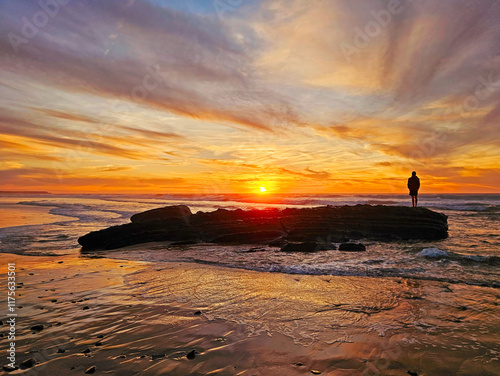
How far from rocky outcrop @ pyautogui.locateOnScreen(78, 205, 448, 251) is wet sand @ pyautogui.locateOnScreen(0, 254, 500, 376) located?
7441 mm

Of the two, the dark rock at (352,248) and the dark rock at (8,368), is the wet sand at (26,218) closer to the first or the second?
the dark rock at (8,368)

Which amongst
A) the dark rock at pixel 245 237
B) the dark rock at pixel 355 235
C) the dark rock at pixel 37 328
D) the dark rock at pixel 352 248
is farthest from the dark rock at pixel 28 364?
the dark rock at pixel 355 235

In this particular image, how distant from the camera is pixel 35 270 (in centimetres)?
973

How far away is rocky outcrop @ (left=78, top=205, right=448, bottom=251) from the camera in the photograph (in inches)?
623

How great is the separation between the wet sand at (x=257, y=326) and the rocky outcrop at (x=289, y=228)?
7.44 meters

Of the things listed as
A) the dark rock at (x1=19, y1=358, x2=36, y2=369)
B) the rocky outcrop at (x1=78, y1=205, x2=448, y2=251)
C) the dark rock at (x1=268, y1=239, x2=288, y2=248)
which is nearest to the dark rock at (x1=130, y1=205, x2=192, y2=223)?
the rocky outcrop at (x1=78, y1=205, x2=448, y2=251)

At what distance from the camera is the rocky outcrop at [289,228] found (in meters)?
15.8

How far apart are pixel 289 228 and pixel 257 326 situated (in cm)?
1267

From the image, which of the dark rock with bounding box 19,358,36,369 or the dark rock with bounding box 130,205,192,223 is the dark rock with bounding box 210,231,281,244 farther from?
the dark rock with bounding box 19,358,36,369

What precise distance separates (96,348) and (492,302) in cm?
796

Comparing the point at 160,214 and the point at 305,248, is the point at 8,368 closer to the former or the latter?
the point at 305,248

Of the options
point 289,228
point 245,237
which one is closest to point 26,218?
point 245,237

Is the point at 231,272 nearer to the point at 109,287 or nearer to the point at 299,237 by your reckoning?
the point at 109,287

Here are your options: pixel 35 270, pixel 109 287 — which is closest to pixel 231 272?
pixel 109 287
